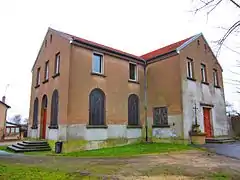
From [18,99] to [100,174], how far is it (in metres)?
52.8

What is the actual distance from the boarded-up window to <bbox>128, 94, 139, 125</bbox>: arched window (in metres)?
1.45

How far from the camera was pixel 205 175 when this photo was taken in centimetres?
669

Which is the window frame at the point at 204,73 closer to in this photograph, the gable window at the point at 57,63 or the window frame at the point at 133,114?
the window frame at the point at 133,114

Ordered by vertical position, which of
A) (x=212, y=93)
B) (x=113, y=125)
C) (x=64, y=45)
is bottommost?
(x=113, y=125)

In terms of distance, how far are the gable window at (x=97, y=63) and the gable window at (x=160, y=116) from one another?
5.54 meters

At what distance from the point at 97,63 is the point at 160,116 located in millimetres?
6442

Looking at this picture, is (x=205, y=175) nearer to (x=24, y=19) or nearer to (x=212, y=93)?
(x=24, y=19)

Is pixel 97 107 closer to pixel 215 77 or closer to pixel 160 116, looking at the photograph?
pixel 160 116

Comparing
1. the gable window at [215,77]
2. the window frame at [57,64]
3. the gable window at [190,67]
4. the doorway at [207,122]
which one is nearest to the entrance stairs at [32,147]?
the window frame at [57,64]

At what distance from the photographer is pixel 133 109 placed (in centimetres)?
1702

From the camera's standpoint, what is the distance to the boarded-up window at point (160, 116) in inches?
644

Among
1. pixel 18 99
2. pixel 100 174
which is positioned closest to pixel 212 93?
pixel 100 174

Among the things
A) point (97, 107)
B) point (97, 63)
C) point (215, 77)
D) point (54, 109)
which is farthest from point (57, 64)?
point (215, 77)

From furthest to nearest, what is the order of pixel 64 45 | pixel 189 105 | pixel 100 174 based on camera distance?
pixel 189 105 < pixel 64 45 < pixel 100 174
